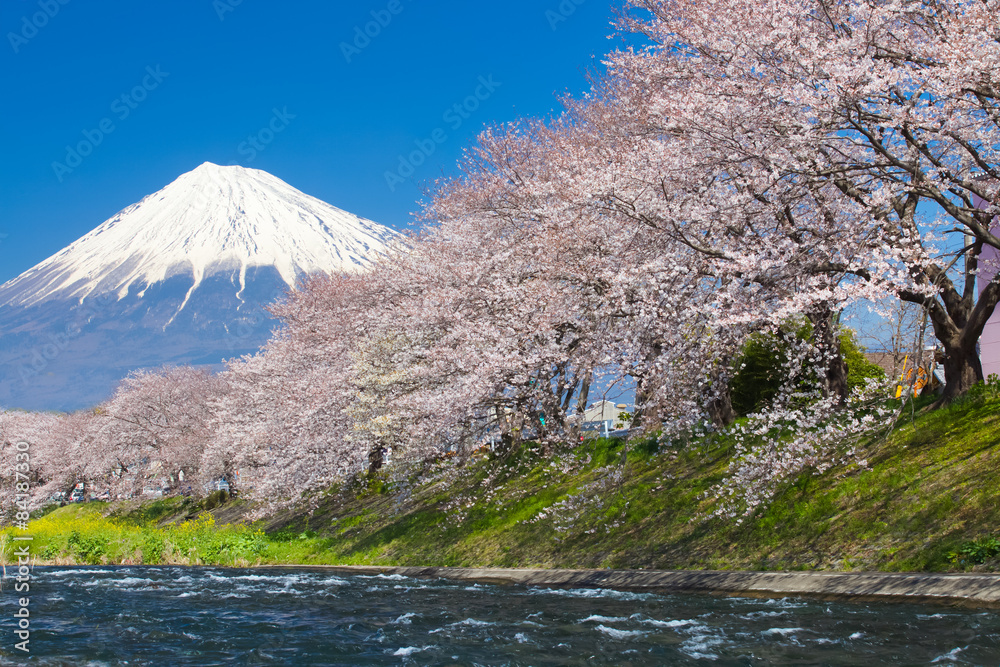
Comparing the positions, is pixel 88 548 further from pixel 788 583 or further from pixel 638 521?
pixel 788 583

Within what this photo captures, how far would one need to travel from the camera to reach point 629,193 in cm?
1488

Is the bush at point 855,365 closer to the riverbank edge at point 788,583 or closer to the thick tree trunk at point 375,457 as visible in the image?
the riverbank edge at point 788,583

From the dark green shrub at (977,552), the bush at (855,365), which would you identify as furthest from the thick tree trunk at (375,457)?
the dark green shrub at (977,552)

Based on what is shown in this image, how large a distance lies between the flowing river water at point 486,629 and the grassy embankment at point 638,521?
191 centimetres

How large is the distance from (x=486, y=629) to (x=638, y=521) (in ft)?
21.5

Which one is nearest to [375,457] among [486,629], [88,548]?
[88,548]

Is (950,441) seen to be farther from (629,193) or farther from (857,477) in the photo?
(629,193)

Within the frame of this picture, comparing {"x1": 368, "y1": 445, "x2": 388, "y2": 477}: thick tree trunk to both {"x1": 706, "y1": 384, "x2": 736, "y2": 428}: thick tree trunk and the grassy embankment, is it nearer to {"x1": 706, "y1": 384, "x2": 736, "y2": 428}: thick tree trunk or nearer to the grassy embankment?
the grassy embankment

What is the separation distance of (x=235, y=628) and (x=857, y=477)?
10777mm

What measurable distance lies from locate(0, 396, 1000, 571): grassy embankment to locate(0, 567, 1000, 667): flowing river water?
1914mm

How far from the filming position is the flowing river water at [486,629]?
8.24m

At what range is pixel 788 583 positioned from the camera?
11.3 metres

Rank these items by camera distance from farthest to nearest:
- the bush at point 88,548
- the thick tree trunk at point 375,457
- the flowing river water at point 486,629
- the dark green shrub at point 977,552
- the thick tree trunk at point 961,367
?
the bush at point 88,548
the thick tree trunk at point 375,457
the thick tree trunk at point 961,367
the dark green shrub at point 977,552
the flowing river water at point 486,629

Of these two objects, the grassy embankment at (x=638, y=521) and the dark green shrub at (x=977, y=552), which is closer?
the dark green shrub at (x=977, y=552)
